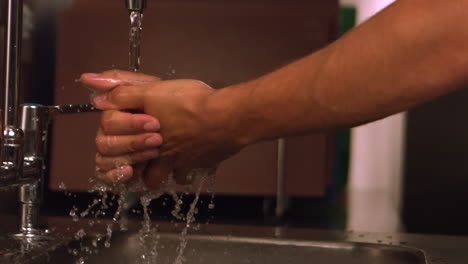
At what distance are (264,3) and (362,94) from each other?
84 cm

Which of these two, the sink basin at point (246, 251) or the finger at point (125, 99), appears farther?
the sink basin at point (246, 251)

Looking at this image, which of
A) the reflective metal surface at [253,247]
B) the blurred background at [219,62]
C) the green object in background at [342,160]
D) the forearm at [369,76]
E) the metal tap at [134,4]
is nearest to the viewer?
the forearm at [369,76]

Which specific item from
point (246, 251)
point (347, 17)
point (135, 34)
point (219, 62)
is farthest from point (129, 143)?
point (347, 17)

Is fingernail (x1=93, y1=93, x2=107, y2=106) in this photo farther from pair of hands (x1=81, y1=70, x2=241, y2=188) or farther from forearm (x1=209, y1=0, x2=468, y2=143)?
forearm (x1=209, y1=0, x2=468, y2=143)

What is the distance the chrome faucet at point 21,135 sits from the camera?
736mm

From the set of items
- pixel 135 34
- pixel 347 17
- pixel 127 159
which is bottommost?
pixel 127 159

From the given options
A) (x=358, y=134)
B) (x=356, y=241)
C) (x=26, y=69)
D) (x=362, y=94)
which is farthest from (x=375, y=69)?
(x=358, y=134)

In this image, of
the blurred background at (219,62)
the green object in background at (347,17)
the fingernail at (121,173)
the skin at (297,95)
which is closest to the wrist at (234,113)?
the skin at (297,95)

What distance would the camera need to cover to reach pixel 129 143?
762 mm

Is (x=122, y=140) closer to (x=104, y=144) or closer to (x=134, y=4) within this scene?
(x=104, y=144)

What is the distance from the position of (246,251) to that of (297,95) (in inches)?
11.7

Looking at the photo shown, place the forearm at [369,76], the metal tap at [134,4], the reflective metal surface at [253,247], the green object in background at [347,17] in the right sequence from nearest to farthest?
the forearm at [369,76] → the metal tap at [134,4] → the reflective metal surface at [253,247] → the green object in background at [347,17]

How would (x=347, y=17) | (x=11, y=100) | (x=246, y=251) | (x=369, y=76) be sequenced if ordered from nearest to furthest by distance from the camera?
(x=369, y=76) < (x=11, y=100) < (x=246, y=251) < (x=347, y=17)

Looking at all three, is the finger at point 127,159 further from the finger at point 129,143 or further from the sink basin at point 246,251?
the sink basin at point 246,251
